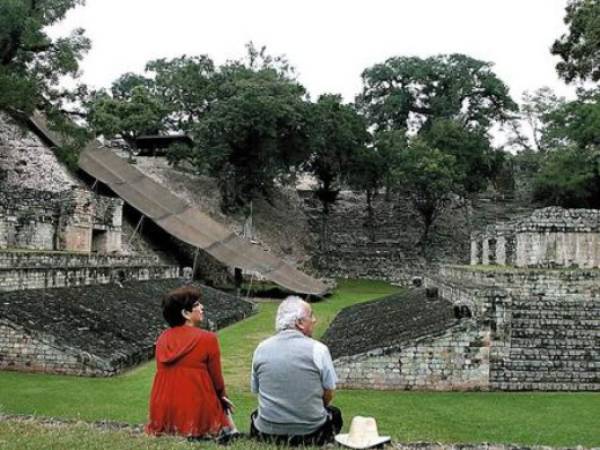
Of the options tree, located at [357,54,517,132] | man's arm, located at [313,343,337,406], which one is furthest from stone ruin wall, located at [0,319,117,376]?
tree, located at [357,54,517,132]

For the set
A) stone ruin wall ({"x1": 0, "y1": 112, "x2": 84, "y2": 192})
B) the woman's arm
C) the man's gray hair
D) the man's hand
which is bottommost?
the man's hand

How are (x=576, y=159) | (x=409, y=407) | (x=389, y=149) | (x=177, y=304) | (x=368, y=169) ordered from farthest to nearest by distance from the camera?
1. (x=368, y=169)
2. (x=389, y=149)
3. (x=576, y=159)
4. (x=409, y=407)
5. (x=177, y=304)

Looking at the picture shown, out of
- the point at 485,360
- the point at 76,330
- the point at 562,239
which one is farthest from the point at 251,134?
the point at 485,360

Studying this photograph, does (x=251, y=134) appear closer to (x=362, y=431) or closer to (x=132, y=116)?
(x=132, y=116)

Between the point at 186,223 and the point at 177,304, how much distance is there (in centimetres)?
2633

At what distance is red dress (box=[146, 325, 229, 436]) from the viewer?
5301 mm

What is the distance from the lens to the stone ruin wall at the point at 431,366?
11.2 metres

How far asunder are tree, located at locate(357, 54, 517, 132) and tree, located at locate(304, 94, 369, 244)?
10611 millimetres

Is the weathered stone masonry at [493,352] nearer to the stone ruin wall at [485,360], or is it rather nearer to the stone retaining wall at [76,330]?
the stone ruin wall at [485,360]

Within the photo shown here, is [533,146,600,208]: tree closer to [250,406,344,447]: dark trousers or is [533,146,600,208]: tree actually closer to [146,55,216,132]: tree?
[146,55,216,132]: tree

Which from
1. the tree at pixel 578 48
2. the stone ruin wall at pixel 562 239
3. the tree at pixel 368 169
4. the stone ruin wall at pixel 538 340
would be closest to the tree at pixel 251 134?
the tree at pixel 368 169

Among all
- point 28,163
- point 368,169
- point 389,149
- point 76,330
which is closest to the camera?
point 76,330

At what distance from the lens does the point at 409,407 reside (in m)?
9.95

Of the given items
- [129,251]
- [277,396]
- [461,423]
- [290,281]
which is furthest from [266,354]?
[129,251]
